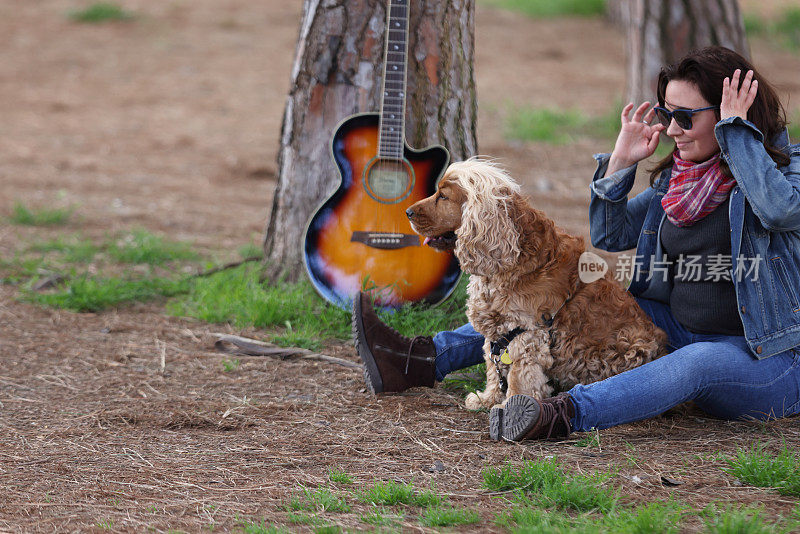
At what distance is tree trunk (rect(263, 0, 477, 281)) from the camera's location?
500cm

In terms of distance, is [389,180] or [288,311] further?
[288,311]

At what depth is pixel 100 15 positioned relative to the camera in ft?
51.9

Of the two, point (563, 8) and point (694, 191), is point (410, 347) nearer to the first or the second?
point (694, 191)

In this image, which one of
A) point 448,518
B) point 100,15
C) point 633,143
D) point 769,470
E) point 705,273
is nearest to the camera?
point 448,518

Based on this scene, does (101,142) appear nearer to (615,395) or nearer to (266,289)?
(266,289)

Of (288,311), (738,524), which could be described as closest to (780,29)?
(288,311)

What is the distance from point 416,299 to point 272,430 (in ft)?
4.57

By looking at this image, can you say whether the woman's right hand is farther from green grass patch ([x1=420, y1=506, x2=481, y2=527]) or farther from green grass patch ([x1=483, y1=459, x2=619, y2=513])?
green grass patch ([x1=420, y1=506, x2=481, y2=527])

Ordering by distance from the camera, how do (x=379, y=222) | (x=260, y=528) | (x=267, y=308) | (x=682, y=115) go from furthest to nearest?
(x=267, y=308) < (x=379, y=222) < (x=682, y=115) < (x=260, y=528)

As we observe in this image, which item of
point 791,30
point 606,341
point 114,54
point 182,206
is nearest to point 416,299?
point 606,341

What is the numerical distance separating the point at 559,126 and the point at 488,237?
712 centimetres

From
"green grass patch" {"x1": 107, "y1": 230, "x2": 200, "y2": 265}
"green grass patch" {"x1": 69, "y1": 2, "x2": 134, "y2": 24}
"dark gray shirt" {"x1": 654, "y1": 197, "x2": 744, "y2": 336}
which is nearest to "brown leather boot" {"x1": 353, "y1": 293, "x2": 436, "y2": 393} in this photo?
"dark gray shirt" {"x1": 654, "y1": 197, "x2": 744, "y2": 336}

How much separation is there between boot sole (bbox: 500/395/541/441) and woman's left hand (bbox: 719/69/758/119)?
4.48 ft

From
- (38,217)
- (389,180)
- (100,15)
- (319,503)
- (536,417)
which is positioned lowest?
(319,503)
